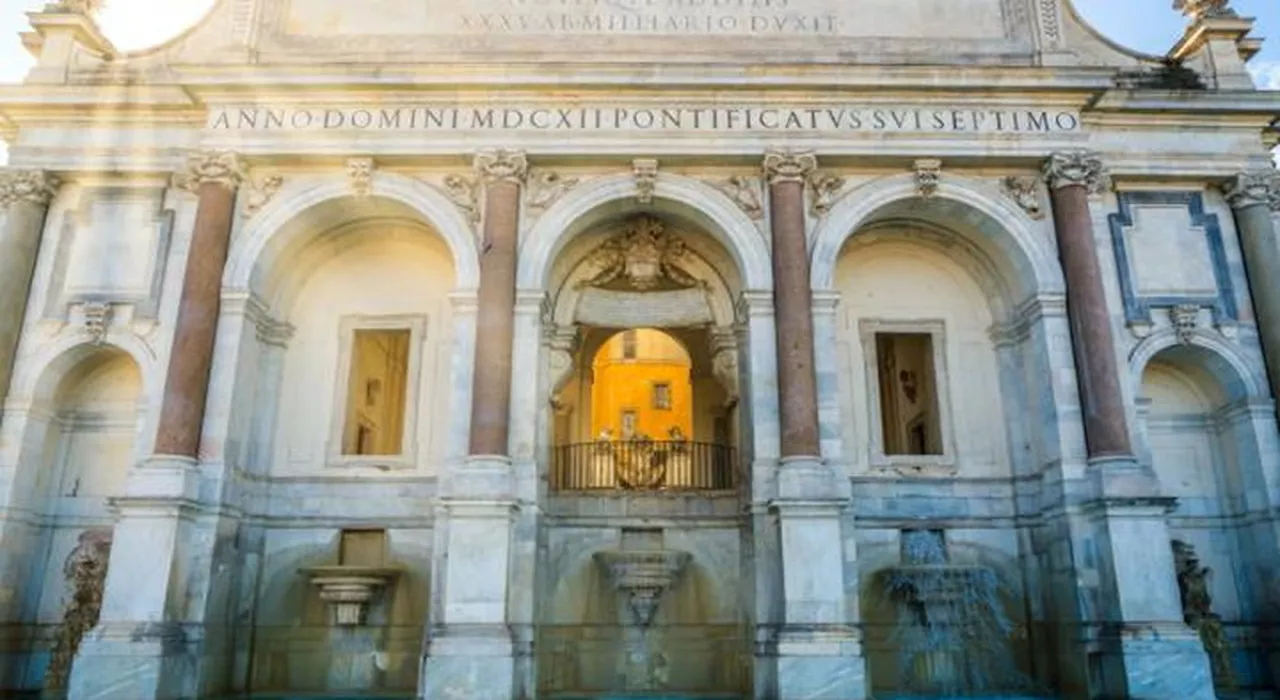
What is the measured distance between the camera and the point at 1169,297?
1532 cm

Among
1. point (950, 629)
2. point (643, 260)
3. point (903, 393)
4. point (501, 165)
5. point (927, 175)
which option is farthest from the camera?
point (903, 393)

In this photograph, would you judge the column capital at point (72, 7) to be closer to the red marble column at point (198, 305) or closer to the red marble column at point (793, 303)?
the red marble column at point (198, 305)

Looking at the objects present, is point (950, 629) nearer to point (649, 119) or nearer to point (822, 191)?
point (822, 191)

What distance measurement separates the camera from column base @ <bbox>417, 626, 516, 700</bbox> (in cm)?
1202

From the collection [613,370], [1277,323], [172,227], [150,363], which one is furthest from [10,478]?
[613,370]

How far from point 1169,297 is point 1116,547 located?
5.13 m

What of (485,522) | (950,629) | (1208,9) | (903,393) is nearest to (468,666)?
(485,522)

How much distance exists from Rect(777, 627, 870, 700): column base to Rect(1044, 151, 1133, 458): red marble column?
16.7ft

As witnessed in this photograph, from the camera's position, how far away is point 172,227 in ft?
50.5

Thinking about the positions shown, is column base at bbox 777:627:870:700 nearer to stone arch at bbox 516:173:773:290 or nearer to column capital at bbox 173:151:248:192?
stone arch at bbox 516:173:773:290

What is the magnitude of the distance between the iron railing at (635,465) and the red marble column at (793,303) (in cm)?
338

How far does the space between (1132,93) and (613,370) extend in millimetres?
26765

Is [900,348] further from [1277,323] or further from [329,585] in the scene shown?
[329,585]

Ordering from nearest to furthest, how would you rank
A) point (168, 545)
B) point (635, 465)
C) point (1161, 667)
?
point (1161, 667), point (168, 545), point (635, 465)
